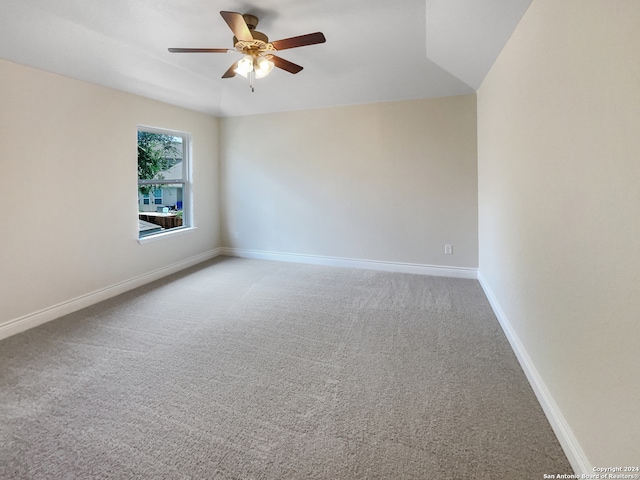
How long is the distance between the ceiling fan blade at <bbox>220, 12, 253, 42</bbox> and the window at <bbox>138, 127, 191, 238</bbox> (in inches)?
99.1

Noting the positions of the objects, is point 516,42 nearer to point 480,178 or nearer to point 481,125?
point 481,125

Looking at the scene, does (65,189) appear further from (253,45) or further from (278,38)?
(278,38)

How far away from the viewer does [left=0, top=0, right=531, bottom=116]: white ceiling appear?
232cm

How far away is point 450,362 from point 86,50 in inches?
157

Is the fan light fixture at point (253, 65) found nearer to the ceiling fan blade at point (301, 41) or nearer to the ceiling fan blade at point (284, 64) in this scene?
the ceiling fan blade at point (284, 64)

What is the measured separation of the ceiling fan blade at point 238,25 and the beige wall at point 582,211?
1.79 m

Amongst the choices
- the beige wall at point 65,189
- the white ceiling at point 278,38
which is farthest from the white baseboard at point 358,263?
the white ceiling at point 278,38

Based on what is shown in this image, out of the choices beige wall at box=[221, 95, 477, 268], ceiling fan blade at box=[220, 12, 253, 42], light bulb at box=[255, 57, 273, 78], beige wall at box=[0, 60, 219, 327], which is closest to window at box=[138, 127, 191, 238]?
beige wall at box=[0, 60, 219, 327]

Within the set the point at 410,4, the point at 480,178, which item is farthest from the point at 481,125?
the point at 410,4

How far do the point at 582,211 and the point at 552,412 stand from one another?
3.49 ft

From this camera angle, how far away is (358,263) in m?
4.79

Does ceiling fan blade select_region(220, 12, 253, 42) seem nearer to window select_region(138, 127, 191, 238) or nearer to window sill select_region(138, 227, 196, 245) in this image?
window select_region(138, 127, 191, 238)

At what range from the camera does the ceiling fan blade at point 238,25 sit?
196cm

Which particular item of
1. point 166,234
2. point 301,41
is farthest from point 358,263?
point 301,41
